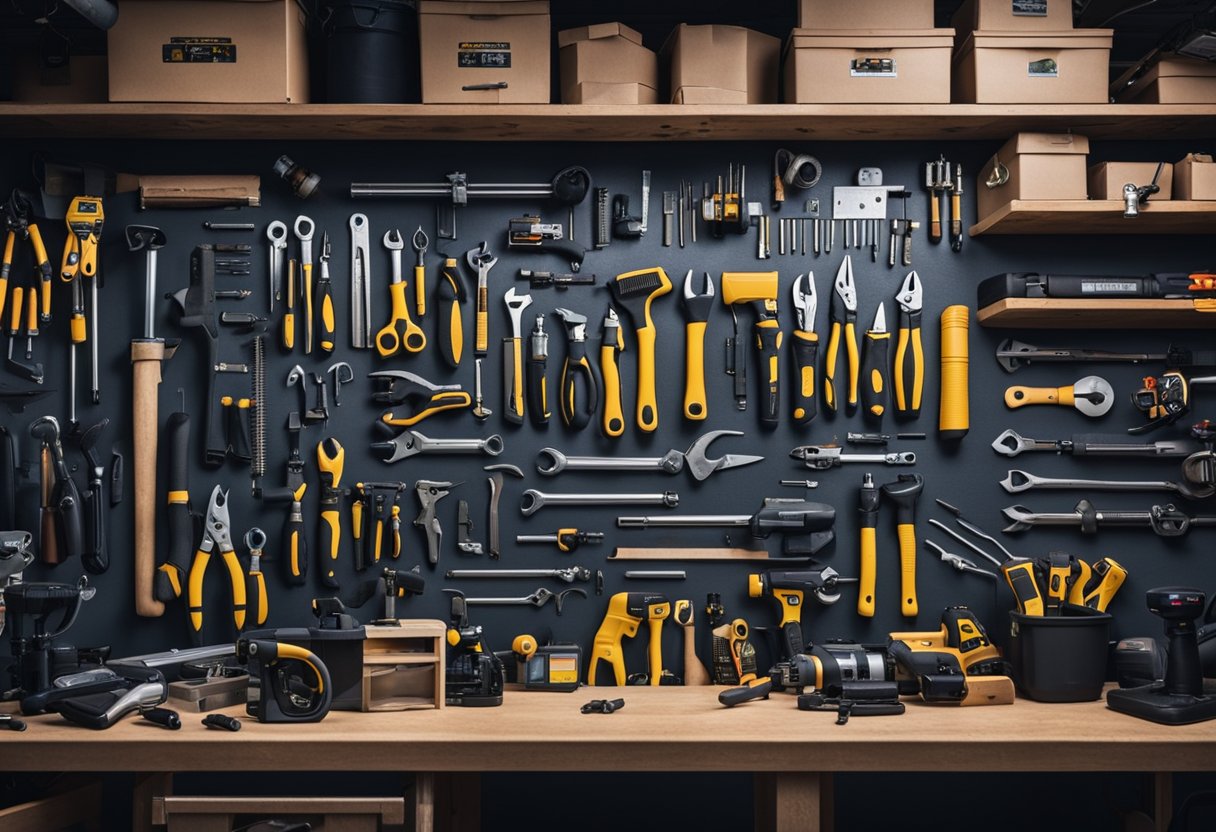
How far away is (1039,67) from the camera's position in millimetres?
3020

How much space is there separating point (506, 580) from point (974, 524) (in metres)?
1.47

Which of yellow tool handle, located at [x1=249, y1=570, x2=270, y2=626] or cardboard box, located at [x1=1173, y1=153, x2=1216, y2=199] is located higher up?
cardboard box, located at [x1=1173, y1=153, x2=1216, y2=199]

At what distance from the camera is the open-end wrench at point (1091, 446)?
3.25 meters

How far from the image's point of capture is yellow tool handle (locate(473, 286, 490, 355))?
325 cm

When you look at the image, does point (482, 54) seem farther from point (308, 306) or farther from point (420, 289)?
point (308, 306)

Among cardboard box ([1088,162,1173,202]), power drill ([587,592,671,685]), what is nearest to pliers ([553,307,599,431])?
power drill ([587,592,671,685])

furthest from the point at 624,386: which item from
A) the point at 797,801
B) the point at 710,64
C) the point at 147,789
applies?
the point at 147,789

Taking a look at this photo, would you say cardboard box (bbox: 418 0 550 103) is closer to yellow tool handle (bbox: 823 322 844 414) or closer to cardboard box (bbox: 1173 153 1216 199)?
yellow tool handle (bbox: 823 322 844 414)

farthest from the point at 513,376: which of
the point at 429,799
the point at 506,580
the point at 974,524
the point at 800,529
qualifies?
the point at 974,524

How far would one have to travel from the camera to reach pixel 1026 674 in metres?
2.86

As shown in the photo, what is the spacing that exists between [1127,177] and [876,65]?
80 centimetres

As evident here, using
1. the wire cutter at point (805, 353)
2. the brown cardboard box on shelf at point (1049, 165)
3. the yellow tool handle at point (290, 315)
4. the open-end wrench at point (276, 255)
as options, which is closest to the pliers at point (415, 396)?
the yellow tool handle at point (290, 315)

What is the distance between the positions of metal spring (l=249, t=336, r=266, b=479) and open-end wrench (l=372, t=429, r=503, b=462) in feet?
1.13

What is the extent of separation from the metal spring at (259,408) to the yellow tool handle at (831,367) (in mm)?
Answer: 1744
